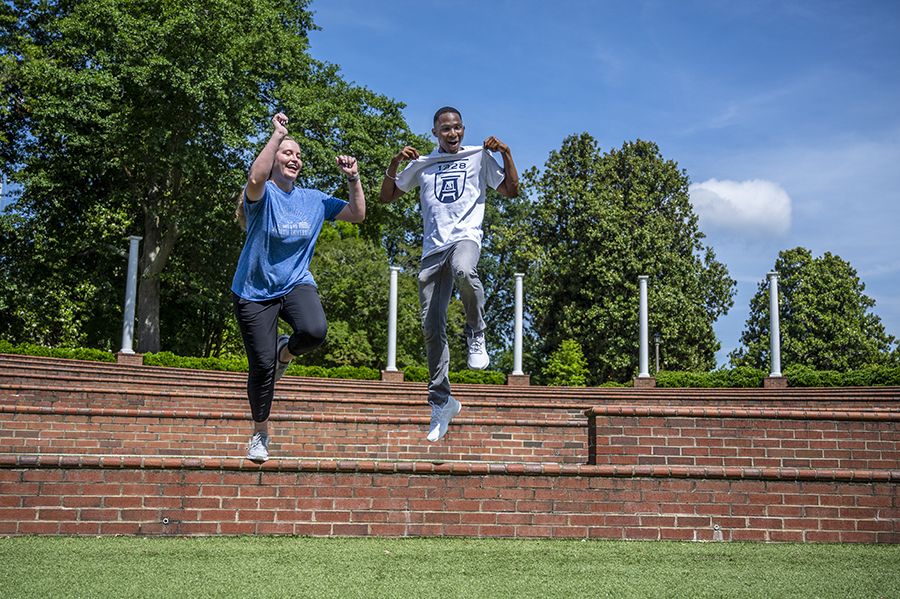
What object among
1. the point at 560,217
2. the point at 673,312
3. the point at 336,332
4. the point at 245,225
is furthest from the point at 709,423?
the point at 560,217

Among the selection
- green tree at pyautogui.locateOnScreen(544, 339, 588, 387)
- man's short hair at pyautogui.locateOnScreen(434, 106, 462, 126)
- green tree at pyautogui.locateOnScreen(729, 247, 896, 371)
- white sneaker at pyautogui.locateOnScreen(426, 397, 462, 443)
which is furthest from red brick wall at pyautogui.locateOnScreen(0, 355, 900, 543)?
green tree at pyautogui.locateOnScreen(729, 247, 896, 371)

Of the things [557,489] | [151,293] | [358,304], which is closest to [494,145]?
[557,489]

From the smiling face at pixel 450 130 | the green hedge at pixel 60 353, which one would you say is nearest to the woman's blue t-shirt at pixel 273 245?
the smiling face at pixel 450 130

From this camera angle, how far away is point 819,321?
39.2 metres

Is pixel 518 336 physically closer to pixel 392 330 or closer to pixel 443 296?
pixel 392 330

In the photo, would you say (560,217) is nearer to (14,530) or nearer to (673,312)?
(673,312)

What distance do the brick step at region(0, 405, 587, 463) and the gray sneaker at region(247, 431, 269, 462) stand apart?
6.78 feet

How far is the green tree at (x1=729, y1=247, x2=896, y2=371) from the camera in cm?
3803

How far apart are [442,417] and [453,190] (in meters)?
1.88

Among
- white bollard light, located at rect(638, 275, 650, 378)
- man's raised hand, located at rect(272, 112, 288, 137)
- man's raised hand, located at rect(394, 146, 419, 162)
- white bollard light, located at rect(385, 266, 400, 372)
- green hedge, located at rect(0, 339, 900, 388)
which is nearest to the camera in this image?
man's raised hand, located at rect(272, 112, 288, 137)

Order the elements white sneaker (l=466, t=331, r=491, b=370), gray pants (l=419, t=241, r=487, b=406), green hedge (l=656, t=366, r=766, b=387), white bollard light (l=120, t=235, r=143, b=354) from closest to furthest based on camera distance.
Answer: gray pants (l=419, t=241, r=487, b=406), white sneaker (l=466, t=331, r=491, b=370), green hedge (l=656, t=366, r=766, b=387), white bollard light (l=120, t=235, r=143, b=354)

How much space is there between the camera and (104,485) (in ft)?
15.6

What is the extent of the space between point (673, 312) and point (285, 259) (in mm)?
29248

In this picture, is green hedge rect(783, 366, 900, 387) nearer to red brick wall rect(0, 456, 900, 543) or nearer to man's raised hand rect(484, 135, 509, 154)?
red brick wall rect(0, 456, 900, 543)
